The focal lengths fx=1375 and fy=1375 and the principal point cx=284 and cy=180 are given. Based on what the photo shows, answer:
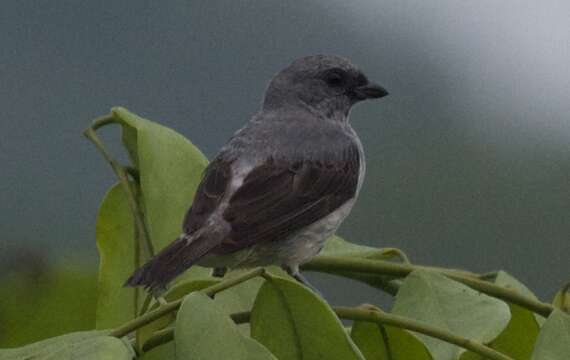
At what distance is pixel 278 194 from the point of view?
3537 mm

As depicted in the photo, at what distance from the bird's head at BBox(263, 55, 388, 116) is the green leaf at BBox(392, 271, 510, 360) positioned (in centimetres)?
225

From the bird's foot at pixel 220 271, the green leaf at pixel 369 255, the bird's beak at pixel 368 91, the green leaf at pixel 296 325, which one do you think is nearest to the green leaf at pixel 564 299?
the green leaf at pixel 369 255

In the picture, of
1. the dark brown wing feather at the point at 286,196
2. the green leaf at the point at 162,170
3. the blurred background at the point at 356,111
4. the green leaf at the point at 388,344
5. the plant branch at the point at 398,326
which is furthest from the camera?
the blurred background at the point at 356,111

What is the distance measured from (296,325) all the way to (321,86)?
267cm

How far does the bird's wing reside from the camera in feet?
10.3

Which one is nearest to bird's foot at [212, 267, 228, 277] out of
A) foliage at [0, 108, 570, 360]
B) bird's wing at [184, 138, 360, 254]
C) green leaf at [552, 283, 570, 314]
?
bird's wing at [184, 138, 360, 254]

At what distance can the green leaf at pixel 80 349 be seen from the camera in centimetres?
169

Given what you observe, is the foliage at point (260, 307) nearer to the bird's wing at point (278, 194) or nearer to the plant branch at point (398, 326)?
the plant branch at point (398, 326)

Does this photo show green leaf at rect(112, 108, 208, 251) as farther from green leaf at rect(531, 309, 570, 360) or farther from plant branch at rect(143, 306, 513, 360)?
green leaf at rect(531, 309, 570, 360)

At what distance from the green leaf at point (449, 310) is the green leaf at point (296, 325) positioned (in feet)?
0.97

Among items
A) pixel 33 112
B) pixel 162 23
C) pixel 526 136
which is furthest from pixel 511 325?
pixel 162 23

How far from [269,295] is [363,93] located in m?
2.71

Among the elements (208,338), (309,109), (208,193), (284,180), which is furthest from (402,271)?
(309,109)

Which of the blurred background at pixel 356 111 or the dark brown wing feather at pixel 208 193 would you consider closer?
the dark brown wing feather at pixel 208 193
